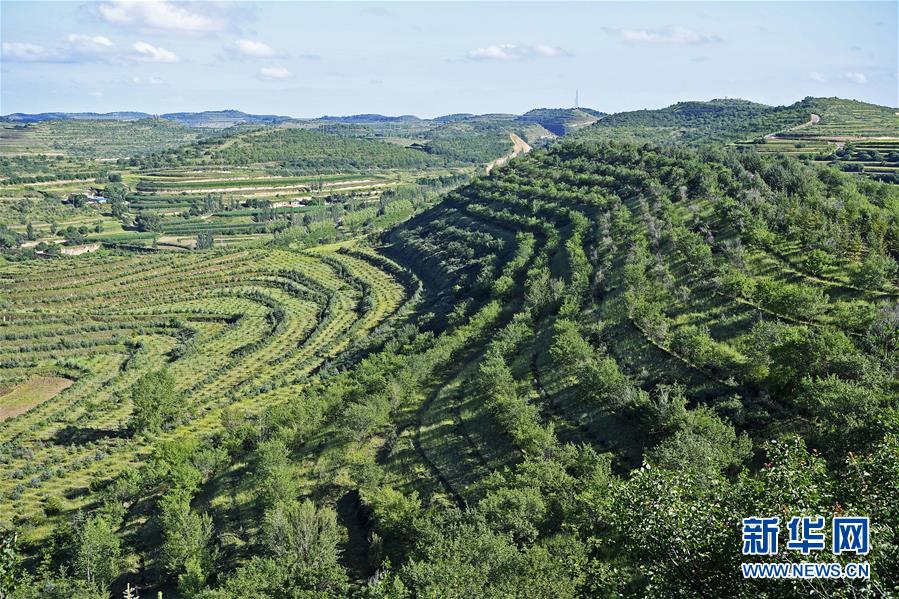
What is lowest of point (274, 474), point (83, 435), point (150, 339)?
point (83, 435)

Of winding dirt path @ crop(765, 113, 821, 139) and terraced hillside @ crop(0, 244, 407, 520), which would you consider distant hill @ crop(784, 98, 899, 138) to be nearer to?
winding dirt path @ crop(765, 113, 821, 139)

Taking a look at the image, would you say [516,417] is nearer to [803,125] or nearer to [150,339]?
[150,339]

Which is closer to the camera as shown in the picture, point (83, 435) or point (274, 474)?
point (274, 474)

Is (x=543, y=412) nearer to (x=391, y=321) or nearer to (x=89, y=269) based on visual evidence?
(x=391, y=321)

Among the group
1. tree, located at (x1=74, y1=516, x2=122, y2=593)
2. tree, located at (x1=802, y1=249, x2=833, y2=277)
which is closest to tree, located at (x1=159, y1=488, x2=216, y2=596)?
tree, located at (x1=74, y1=516, x2=122, y2=593)

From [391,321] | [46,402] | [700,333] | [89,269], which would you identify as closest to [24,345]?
[46,402]

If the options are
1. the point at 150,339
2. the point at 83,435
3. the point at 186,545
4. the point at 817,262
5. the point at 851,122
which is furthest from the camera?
the point at 851,122

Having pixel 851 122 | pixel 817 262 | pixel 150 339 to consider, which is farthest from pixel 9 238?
pixel 851 122
